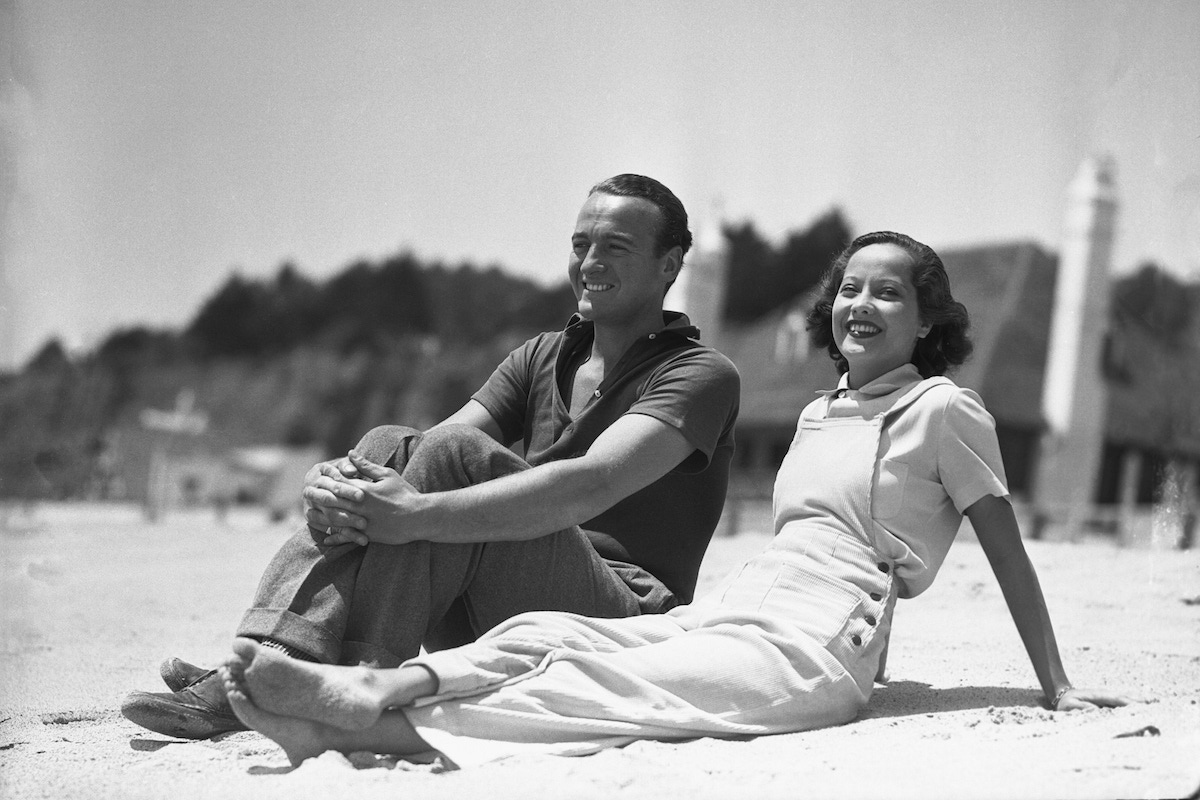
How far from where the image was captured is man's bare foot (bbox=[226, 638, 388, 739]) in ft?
7.47

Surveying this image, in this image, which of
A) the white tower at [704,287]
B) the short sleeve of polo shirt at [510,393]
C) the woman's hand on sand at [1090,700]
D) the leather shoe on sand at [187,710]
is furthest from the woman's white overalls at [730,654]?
the white tower at [704,287]

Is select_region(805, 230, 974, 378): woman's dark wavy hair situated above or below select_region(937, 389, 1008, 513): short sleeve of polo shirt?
above

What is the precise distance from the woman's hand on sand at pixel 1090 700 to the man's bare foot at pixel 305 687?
1600 millimetres

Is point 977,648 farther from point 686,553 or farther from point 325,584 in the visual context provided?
point 325,584

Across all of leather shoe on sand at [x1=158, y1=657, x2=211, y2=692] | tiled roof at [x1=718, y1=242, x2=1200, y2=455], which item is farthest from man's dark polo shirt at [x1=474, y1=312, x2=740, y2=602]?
tiled roof at [x1=718, y1=242, x2=1200, y2=455]

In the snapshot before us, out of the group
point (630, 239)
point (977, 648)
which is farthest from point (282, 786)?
point (977, 648)

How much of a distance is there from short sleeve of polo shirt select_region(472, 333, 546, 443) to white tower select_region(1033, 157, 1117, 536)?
64.7 ft

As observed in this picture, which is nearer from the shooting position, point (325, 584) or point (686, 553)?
point (325, 584)

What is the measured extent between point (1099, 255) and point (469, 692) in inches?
852

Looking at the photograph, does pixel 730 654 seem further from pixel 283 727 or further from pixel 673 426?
pixel 283 727

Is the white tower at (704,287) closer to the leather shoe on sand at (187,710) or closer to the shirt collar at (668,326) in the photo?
the shirt collar at (668,326)

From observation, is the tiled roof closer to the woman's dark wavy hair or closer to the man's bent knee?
the woman's dark wavy hair

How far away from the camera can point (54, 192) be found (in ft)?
85.6

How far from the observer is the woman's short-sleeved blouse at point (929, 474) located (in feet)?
9.44
